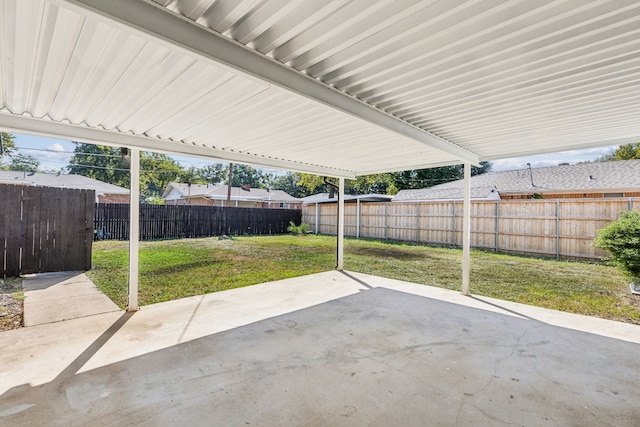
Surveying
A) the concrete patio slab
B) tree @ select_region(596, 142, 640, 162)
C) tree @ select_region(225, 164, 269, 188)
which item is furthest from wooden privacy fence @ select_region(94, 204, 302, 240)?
tree @ select_region(225, 164, 269, 188)

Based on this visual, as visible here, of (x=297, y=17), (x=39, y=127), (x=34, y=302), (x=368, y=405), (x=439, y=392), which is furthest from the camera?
(x=34, y=302)

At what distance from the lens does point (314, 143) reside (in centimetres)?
442

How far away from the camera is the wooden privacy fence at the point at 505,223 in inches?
340

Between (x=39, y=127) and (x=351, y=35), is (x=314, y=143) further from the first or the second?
(x=39, y=127)

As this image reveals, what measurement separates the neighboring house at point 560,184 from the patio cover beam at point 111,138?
1111 centimetres

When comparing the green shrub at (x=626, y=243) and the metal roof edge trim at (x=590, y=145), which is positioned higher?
the metal roof edge trim at (x=590, y=145)

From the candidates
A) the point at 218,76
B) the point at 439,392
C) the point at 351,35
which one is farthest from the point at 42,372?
the point at 351,35

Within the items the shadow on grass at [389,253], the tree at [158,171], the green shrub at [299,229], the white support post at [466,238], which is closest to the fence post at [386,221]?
the shadow on grass at [389,253]

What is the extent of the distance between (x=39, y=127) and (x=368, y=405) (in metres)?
4.13

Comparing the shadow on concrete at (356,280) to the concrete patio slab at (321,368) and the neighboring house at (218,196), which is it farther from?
the neighboring house at (218,196)

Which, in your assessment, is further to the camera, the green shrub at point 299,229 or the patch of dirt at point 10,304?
the green shrub at point 299,229

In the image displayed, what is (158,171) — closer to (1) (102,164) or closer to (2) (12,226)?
(1) (102,164)

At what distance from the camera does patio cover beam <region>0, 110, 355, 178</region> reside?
10.5ft

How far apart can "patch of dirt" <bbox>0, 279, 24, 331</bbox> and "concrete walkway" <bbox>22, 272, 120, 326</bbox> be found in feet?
0.22
